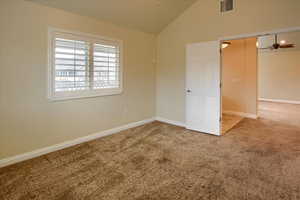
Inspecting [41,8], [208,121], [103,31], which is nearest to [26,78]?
[41,8]

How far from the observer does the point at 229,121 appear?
5.19 meters

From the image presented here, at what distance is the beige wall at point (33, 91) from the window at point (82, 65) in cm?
12

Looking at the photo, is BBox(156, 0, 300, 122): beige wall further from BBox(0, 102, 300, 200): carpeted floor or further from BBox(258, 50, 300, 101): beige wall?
BBox(258, 50, 300, 101): beige wall

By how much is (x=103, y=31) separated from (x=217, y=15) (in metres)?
2.53

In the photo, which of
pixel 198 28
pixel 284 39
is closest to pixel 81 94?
pixel 198 28

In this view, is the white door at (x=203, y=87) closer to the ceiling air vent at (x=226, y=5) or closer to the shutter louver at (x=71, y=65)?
the ceiling air vent at (x=226, y=5)

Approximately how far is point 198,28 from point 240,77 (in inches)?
106

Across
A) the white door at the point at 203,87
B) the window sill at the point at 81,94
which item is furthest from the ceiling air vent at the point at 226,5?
the window sill at the point at 81,94

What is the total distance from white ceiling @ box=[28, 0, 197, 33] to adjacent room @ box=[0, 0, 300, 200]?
24 mm

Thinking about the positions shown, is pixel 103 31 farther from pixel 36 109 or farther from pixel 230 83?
pixel 230 83

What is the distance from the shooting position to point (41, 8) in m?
2.80

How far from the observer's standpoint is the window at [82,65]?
300 cm

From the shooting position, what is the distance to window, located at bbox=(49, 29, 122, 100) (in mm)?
2998

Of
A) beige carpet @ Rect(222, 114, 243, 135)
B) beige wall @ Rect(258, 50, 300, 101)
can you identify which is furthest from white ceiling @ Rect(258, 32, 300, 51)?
beige carpet @ Rect(222, 114, 243, 135)
